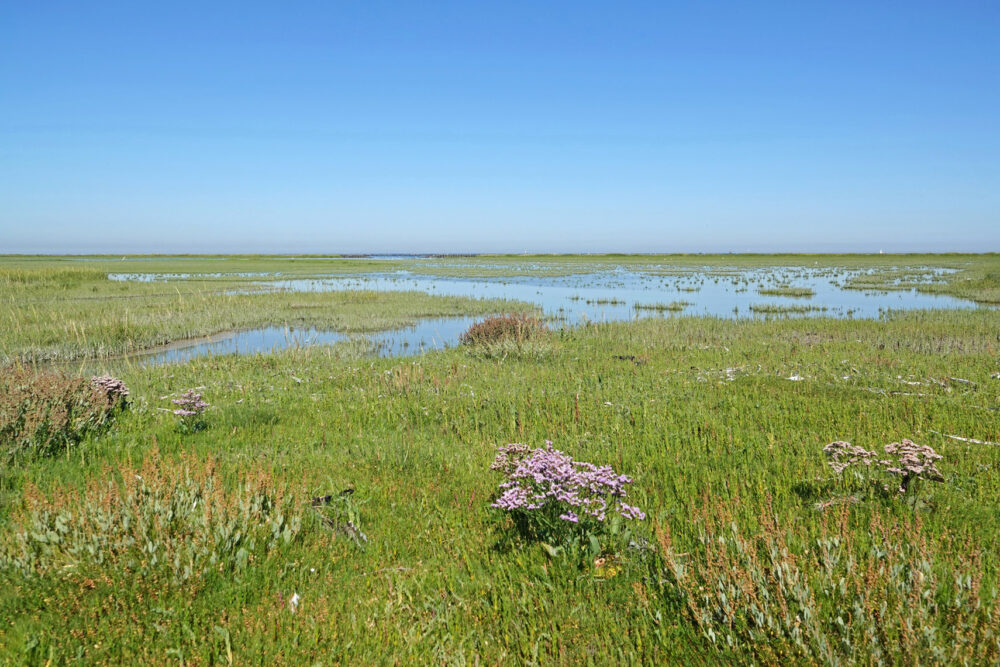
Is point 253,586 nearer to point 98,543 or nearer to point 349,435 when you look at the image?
point 98,543

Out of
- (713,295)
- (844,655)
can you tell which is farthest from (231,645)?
(713,295)

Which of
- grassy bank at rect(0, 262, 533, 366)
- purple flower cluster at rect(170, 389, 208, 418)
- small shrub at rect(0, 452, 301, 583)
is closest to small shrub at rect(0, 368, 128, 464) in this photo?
purple flower cluster at rect(170, 389, 208, 418)

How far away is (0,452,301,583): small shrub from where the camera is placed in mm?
4090

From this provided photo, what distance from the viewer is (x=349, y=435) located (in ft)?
28.2

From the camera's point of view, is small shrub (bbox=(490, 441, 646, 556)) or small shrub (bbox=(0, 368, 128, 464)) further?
small shrub (bbox=(0, 368, 128, 464))

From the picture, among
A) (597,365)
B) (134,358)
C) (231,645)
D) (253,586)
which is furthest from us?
(134,358)

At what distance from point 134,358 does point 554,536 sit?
18.9 meters

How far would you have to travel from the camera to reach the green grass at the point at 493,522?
3.47m

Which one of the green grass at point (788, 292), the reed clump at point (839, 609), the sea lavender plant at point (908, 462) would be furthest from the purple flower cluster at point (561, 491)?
the green grass at point (788, 292)

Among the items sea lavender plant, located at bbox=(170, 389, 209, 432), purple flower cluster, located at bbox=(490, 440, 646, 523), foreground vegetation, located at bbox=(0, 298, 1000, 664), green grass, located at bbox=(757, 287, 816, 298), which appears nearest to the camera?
foreground vegetation, located at bbox=(0, 298, 1000, 664)

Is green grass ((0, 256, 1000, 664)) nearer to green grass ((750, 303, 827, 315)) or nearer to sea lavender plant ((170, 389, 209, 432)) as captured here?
sea lavender plant ((170, 389, 209, 432))

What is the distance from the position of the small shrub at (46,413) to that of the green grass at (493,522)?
13.1 inches

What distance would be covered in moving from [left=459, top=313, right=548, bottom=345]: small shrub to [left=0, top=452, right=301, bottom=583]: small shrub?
11.7 metres

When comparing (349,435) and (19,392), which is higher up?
(19,392)
